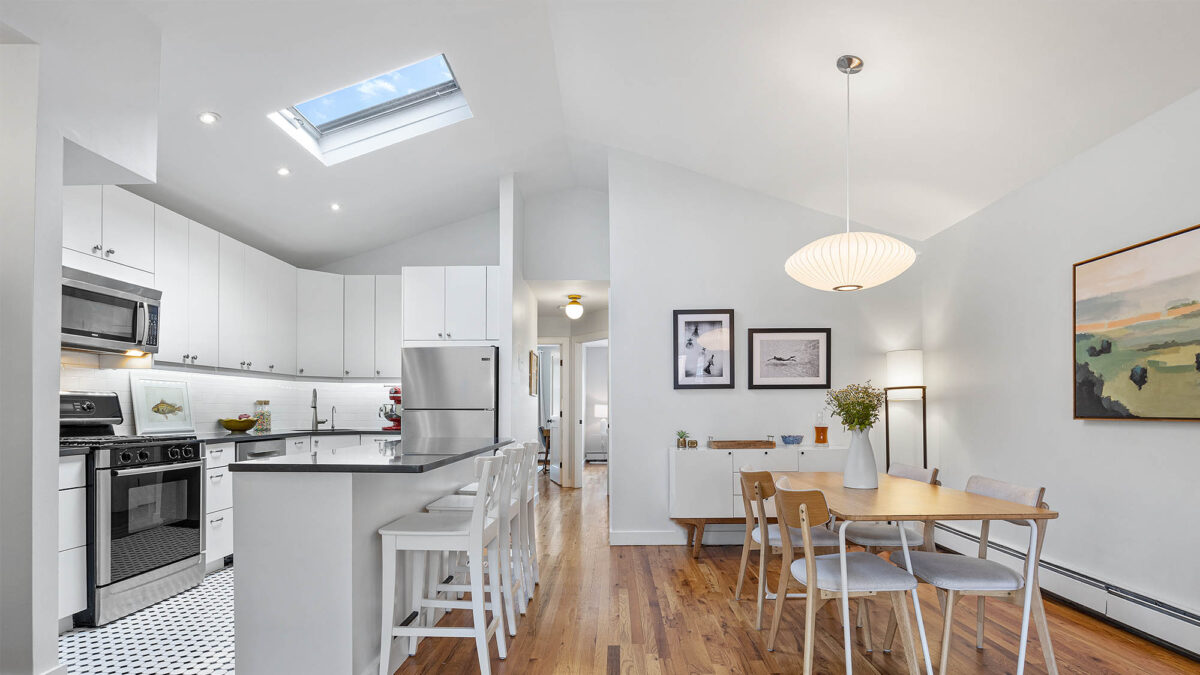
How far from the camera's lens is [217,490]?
4266 mm

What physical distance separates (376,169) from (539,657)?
378 centimetres

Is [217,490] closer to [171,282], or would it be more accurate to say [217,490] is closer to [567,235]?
[171,282]

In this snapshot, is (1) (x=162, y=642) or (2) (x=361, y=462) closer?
(2) (x=361, y=462)

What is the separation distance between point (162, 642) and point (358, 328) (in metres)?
3.49

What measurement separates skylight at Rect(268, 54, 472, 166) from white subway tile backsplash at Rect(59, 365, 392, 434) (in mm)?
1870

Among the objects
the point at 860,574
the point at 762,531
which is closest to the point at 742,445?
the point at 762,531

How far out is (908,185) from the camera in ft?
15.0

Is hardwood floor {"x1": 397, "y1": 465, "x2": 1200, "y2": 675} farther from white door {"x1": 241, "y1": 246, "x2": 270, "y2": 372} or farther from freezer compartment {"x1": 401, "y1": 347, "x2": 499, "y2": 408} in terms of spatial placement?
white door {"x1": 241, "y1": 246, "x2": 270, "y2": 372}

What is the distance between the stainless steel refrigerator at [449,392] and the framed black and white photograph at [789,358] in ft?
7.28

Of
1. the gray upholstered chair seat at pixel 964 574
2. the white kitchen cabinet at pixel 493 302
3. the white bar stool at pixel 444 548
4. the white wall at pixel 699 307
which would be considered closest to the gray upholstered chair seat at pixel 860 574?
the gray upholstered chair seat at pixel 964 574

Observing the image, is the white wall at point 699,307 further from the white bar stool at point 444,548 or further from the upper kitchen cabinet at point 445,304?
the white bar stool at point 444,548

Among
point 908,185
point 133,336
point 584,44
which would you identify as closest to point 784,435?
point 908,185

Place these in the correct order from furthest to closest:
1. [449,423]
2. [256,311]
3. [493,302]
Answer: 1. [493,302]
2. [449,423]
3. [256,311]

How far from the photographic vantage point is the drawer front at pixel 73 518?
10.5 ft
